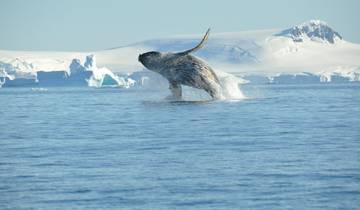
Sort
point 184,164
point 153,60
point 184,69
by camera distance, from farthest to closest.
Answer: point 153,60 → point 184,69 → point 184,164

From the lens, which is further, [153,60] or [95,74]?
[95,74]

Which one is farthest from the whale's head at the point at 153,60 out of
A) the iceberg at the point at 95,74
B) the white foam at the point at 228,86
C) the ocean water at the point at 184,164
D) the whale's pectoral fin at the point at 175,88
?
the iceberg at the point at 95,74

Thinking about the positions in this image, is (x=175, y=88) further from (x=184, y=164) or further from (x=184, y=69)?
(x=184, y=164)

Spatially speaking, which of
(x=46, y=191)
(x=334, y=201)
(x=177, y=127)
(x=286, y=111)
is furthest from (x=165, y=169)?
(x=286, y=111)

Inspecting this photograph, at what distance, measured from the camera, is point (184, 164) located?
2169 centimetres

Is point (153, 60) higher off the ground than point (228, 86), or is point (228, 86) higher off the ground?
point (153, 60)

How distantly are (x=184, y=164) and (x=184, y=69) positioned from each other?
64.2ft

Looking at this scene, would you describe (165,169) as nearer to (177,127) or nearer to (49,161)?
(49,161)

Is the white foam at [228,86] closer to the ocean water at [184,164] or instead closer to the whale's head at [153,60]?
the whale's head at [153,60]

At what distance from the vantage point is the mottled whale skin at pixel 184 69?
134 ft

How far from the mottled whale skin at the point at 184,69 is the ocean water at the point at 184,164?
5125mm

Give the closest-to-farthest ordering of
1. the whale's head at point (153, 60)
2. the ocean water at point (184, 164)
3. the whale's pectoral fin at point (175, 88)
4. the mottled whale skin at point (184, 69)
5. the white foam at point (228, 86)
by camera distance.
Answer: the ocean water at point (184, 164) < the mottled whale skin at point (184, 69) < the whale's head at point (153, 60) < the whale's pectoral fin at point (175, 88) < the white foam at point (228, 86)

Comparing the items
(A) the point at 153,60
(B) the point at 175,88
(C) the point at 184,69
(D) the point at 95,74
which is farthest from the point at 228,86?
(D) the point at 95,74

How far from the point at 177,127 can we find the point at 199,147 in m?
6.91
